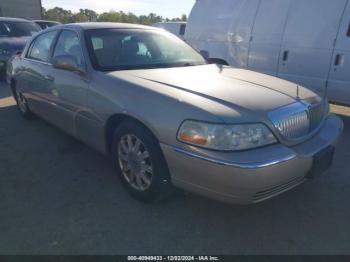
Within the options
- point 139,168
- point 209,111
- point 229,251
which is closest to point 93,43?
point 139,168

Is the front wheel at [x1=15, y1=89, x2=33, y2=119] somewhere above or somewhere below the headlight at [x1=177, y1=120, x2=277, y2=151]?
below

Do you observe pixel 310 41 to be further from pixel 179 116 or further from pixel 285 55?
pixel 179 116

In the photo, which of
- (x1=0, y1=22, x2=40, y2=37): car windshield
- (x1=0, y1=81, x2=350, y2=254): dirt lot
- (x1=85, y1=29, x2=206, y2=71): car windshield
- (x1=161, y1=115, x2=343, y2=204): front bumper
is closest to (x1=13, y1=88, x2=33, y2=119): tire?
(x1=0, y1=81, x2=350, y2=254): dirt lot

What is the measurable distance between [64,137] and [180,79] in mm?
2384

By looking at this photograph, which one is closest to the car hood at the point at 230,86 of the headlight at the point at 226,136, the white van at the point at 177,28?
the headlight at the point at 226,136

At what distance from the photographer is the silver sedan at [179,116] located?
2365 mm

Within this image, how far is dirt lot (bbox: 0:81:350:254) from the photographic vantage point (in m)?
2.50

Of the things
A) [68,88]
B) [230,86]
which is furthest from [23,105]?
[230,86]

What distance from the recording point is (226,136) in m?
2.35

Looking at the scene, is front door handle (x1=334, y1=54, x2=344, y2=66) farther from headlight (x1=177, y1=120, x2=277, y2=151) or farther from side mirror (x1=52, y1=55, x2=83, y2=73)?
side mirror (x1=52, y1=55, x2=83, y2=73)

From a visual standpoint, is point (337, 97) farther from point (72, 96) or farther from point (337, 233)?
point (72, 96)

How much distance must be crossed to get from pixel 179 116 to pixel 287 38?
3.88 meters

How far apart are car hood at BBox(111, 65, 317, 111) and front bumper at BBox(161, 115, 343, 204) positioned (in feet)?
1.27

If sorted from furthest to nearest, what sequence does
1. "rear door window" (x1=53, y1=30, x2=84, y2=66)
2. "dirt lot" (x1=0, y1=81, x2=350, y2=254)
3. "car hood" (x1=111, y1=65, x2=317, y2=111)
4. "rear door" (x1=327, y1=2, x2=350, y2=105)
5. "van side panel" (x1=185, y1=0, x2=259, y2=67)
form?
"van side panel" (x1=185, y1=0, x2=259, y2=67)
"rear door" (x1=327, y1=2, x2=350, y2=105)
"rear door window" (x1=53, y1=30, x2=84, y2=66)
"car hood" (x1=111, y1=65, x2=317, y2=111)
"dirt lot" (x1=0, y1=81, x2=350, y2=254)
